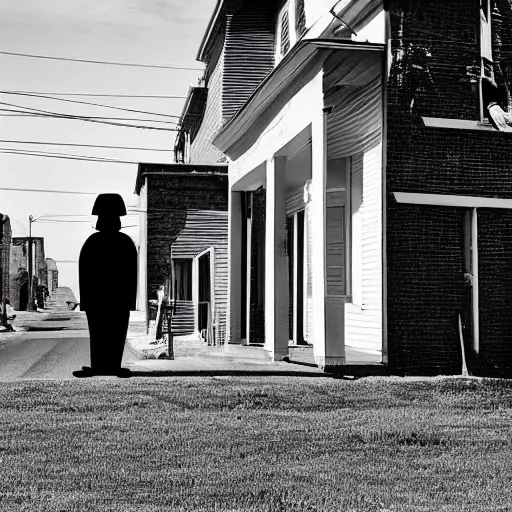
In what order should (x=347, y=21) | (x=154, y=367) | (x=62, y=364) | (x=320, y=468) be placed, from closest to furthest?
(x=320, y=468), (x=154, y=367), (x=347, y=21), (x=62, y=364)

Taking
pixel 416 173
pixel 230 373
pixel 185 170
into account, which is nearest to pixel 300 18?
pixel 416 173

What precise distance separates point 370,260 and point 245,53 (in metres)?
12.0

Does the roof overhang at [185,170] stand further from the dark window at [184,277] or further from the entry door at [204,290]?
the entry door at [204,290]

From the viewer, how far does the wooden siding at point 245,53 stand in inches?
960

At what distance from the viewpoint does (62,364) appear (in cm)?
1980

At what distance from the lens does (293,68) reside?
46.2 ft

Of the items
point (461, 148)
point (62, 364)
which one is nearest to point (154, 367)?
point (461, 148)

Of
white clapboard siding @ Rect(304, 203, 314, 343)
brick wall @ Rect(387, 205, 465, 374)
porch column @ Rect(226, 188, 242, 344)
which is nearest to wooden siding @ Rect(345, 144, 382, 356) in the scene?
brick wall @ Rect(387, 205, 465, 374)

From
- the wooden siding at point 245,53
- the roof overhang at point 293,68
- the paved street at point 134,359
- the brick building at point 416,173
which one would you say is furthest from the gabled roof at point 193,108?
the brick building at point 416,173

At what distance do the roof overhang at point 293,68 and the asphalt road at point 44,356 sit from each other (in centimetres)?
528

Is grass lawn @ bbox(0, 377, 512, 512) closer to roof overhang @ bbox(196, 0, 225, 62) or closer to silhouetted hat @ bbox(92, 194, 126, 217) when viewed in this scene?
silhouetted hat @ bbox(92, 194, 126, 217)

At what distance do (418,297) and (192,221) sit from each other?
1694cm

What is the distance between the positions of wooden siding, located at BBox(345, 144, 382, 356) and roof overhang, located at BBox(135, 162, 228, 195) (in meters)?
14.7

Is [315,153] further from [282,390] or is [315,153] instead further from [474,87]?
[282,390]
